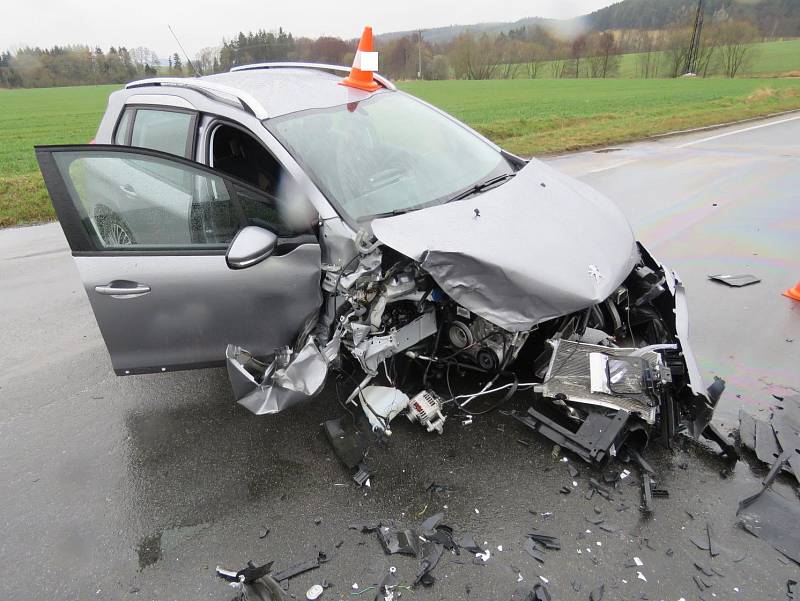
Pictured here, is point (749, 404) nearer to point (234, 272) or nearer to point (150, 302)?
point (234, 272)

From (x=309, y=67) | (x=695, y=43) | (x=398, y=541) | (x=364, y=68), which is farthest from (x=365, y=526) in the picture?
(x=695, y=43)

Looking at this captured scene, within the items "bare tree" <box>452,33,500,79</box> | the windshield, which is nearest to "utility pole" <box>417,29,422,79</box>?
"bare tree" <box>452,33,500,79</box>

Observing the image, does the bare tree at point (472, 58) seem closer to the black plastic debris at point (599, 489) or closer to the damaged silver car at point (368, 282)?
the damaged silver car at point (368, 282)

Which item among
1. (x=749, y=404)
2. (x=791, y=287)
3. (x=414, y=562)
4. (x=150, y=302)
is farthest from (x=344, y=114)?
(x=791, y=287)

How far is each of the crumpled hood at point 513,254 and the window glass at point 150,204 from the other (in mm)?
985

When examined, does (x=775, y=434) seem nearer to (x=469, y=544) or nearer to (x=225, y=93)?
(x=469, y=544)

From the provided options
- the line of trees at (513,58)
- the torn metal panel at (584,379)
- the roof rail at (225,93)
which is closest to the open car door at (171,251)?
the roof rail at (225,93)

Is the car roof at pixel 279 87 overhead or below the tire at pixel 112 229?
overhead

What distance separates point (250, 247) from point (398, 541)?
167cm

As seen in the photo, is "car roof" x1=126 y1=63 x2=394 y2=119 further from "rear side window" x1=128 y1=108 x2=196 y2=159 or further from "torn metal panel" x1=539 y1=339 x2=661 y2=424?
"torn metal panel" x1=539 y1=339 x2=661 y2=424

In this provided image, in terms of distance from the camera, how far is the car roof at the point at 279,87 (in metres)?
3.46

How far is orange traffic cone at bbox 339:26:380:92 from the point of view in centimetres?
409

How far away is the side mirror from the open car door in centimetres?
10

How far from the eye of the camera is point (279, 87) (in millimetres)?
3850
